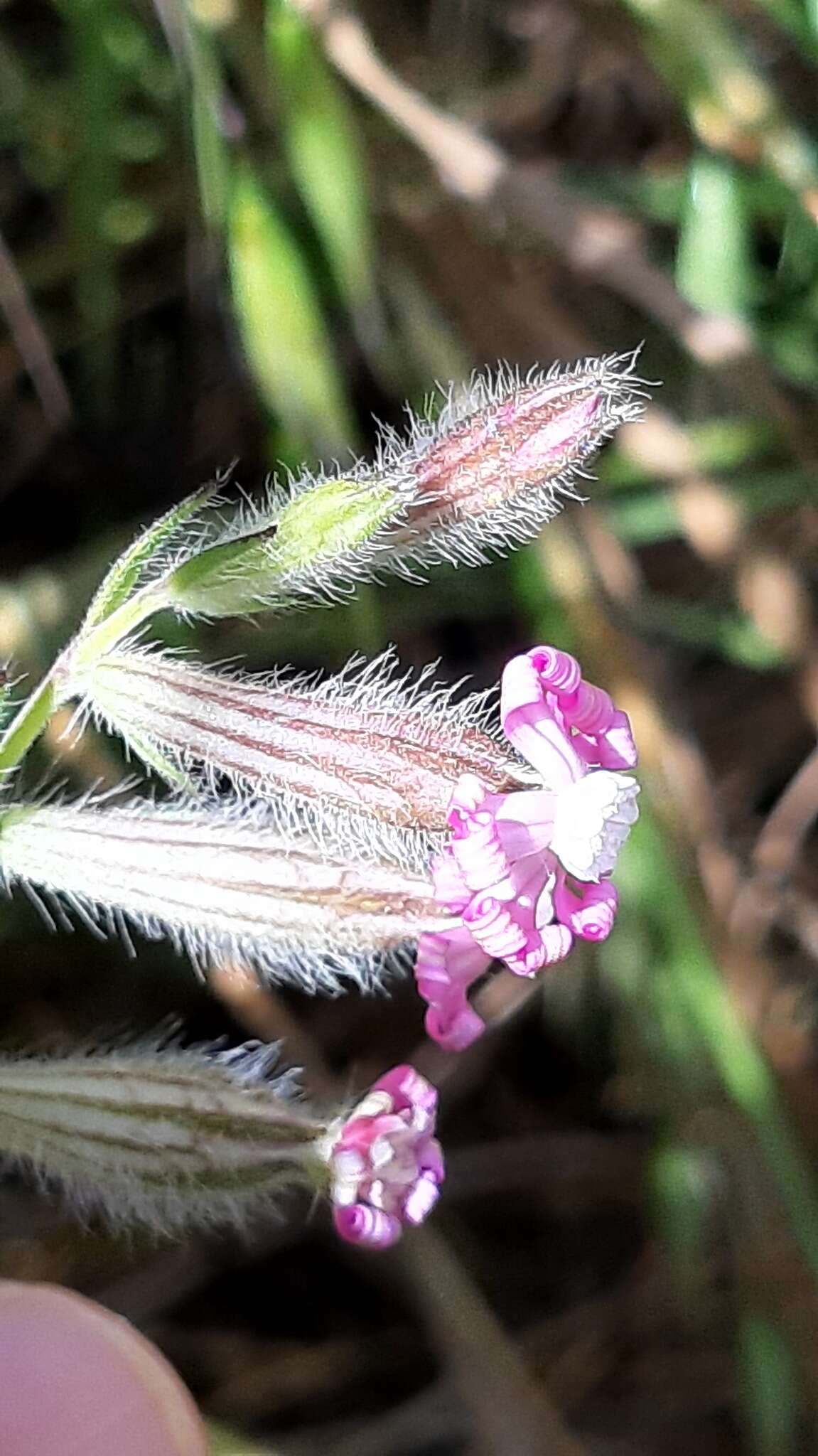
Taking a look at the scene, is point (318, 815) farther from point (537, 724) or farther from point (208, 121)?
point (208, 121)

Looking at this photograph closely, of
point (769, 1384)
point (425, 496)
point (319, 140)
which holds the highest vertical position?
point (319, 140)

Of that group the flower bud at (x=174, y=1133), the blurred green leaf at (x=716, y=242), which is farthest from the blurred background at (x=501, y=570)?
the flower bud at (x=174, y=1133)

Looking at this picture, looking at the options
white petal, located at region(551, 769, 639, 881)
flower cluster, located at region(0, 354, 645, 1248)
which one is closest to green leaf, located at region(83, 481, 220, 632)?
flower cluster, located at region(0, 354, 645, 1248)

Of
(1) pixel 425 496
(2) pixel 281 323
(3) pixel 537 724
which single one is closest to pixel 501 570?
(2) pixel 281 323

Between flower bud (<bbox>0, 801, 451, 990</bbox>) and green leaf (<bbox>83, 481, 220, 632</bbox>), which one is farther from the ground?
green leaf (<bbox>83, 481, 220, 632</bbox>)

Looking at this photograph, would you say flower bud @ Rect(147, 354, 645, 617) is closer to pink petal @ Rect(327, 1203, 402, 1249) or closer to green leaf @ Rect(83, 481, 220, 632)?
green leaf @ Rect(83, 481, 220, 632)
